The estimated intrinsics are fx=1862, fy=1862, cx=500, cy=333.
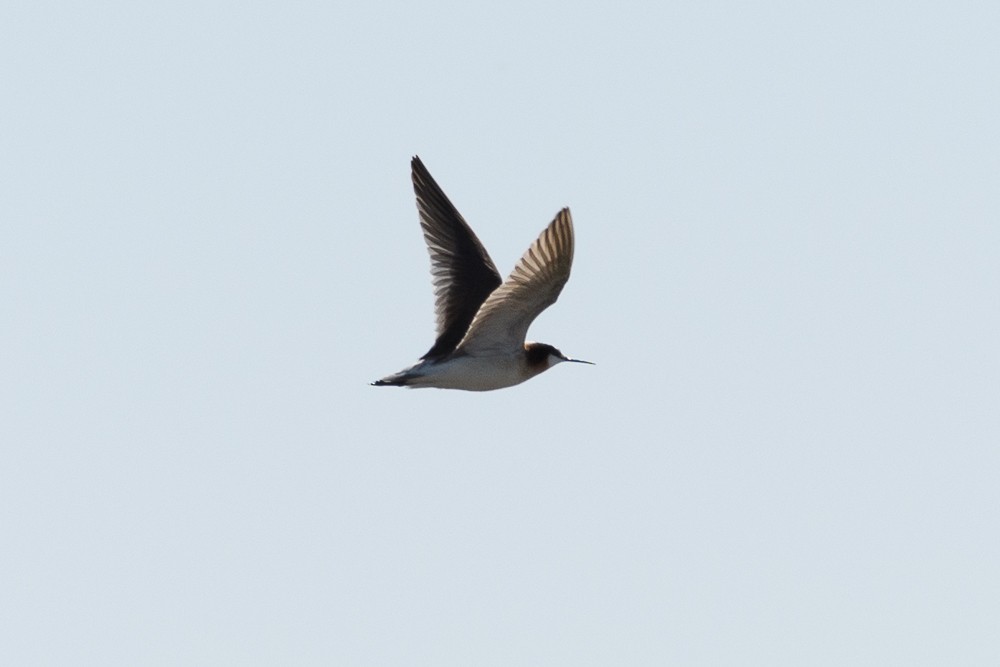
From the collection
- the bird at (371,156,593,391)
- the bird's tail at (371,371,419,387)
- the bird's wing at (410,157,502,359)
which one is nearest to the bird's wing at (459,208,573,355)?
the bird at (371,156,593,391)

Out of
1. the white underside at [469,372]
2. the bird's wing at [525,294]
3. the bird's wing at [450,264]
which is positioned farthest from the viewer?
the bird's wing at [450,264]

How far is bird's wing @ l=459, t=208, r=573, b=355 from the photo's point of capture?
57.1 feet

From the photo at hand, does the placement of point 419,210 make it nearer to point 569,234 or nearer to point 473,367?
point 473,367

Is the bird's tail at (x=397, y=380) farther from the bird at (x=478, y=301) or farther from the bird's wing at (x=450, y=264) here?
the bird's wing at (x=450, y=264)

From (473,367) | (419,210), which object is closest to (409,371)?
(473,367)

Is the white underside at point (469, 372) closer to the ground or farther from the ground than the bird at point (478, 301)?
closer to the ground

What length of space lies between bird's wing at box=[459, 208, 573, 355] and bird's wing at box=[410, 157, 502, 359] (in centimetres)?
139

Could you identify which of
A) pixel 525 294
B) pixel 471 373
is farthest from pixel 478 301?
pixel 525 294

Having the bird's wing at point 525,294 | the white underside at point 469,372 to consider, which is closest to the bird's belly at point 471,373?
the white underside at point 469,372

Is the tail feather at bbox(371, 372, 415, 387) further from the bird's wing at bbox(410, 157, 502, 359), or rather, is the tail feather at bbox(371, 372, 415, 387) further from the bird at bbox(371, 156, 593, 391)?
the bird's wing at bbox(410, 157, 502, 359)

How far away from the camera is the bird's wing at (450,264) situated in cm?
2073

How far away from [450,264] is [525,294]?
11.0 ft

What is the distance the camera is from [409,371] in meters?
19.5

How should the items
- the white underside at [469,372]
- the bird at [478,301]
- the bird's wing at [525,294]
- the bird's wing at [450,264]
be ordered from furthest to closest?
the bird's wing at [450,264] → the white underside at [469,372] → the bird at [478,301] → the bird's wing at [525,294]
